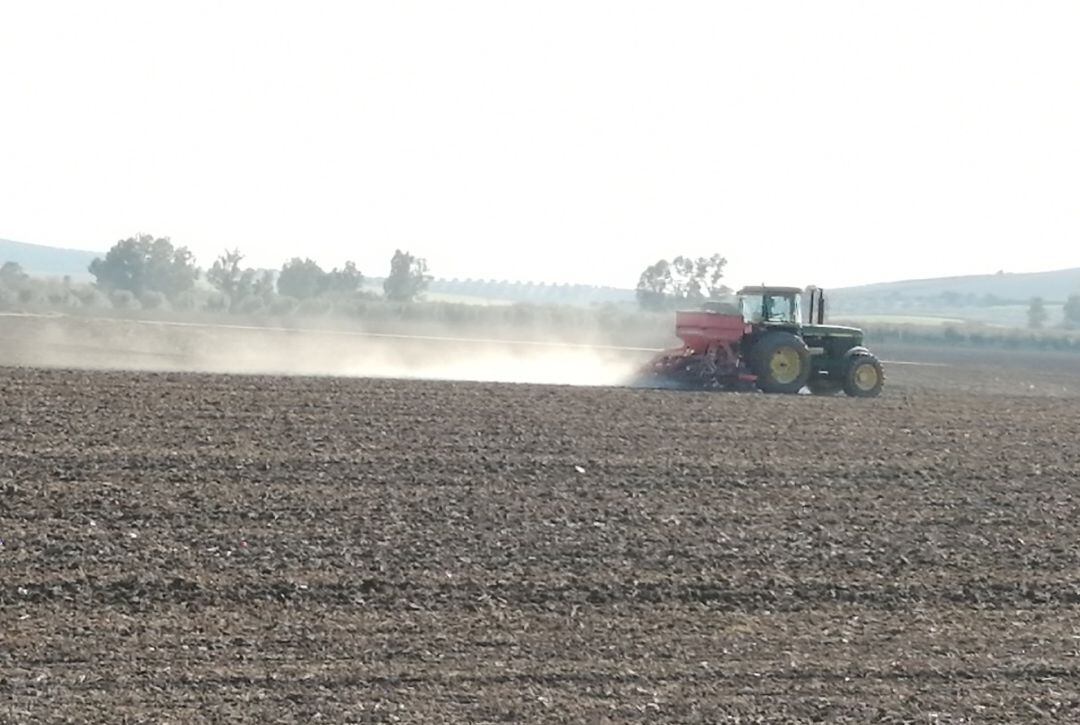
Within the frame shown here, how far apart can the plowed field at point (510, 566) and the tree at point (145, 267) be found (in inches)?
3117

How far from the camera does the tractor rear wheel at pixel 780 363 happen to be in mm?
28203

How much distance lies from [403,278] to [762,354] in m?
85.4

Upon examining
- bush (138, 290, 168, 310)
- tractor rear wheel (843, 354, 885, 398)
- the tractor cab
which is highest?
the tractor cab

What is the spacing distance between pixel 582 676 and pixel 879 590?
3791 millimetres

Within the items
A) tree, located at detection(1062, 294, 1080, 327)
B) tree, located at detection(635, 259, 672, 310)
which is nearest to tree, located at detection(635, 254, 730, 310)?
tree, located at detection(635, 259, 672, 310)

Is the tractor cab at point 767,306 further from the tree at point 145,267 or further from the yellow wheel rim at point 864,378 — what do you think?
the tree at point 145,267

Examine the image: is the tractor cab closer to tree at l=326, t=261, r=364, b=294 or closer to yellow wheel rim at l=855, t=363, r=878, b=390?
yellow wheel rim at l=855, t=363, r=878, b=390

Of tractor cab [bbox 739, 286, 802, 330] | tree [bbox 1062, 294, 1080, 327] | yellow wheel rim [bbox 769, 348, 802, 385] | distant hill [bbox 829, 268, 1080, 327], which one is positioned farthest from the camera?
distant hill [bbox 829, 268, 1080, 327]

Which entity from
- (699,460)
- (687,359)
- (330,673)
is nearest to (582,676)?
(330,673)

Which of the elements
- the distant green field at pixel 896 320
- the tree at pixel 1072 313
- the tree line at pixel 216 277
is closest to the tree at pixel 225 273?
the tree line at pixel 216 277

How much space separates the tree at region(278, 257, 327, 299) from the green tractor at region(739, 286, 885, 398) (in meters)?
75.3

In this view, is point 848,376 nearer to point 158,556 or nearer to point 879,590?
point 879,590

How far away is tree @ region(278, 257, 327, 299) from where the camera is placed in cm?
10331

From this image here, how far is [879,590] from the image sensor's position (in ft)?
43.9
